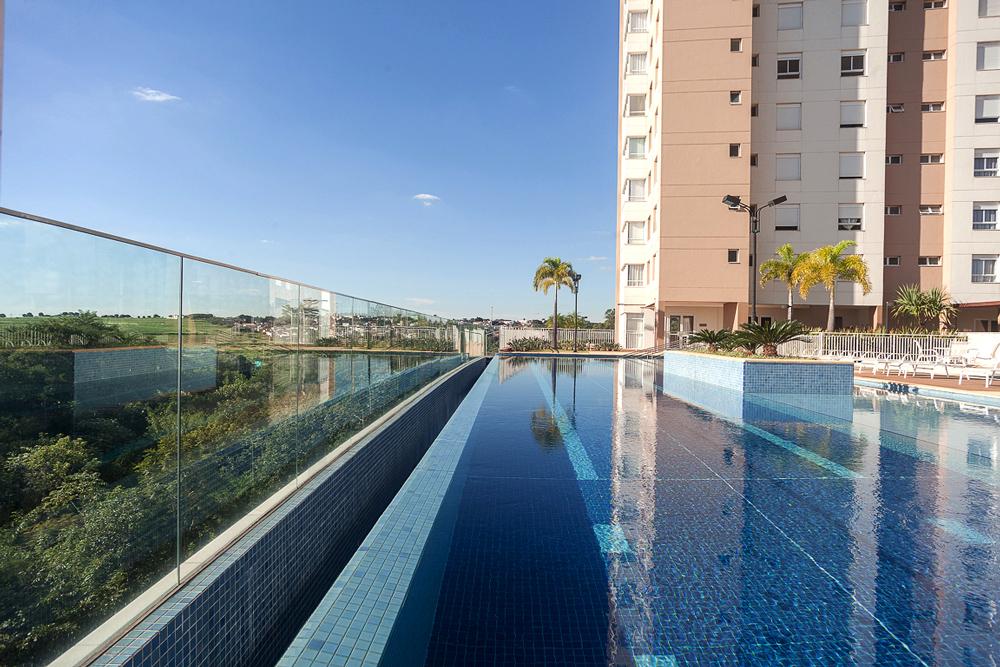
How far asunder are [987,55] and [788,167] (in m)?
10.9

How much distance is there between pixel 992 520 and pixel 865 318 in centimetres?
3009

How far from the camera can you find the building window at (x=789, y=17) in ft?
91.4

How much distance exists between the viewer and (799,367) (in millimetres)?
12227

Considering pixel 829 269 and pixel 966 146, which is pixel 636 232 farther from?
pixel 966 146

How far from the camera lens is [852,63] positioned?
27656mm

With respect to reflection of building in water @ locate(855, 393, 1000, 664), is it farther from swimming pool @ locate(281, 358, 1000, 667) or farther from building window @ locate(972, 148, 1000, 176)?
building window @ locate(972, 148, 1000, 176)

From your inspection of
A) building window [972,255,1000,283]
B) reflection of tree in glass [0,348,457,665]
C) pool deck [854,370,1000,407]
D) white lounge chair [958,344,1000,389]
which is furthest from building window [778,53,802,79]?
reflection of tree in glass [0,348,457,665]

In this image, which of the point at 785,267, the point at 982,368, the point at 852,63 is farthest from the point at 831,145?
the point at 982,368

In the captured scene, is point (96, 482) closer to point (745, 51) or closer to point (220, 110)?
point (220, 110)

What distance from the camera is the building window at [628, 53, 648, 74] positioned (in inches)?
1292

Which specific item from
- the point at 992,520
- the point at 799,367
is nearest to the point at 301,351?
the point at 992,520

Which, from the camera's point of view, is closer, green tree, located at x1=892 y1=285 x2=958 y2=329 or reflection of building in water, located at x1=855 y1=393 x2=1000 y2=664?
reflection of building in water, located at x1=855 y1=393 x2=1000 y2=664

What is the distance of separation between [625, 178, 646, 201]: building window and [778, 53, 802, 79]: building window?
905cm

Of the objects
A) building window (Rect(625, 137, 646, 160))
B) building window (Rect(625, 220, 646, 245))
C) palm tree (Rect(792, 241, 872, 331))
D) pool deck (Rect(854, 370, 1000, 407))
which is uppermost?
building window (Rect(625, 137, 646, 160))
